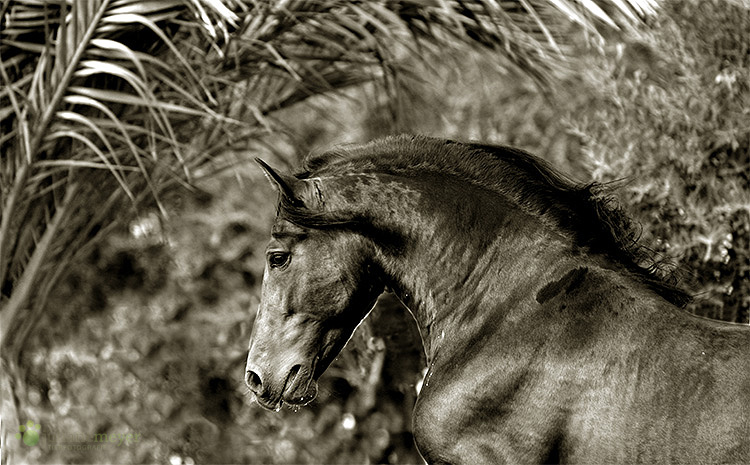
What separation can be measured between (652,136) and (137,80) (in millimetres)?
2480

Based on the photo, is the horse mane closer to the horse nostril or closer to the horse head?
the horse head

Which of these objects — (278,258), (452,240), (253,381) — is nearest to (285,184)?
(278,258)

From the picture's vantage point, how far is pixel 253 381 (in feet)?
10.9

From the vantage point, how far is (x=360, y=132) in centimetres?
860

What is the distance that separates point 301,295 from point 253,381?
1.07ft

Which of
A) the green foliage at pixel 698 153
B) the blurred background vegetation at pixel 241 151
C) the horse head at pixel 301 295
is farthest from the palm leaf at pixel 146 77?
the horse head at pixel 301 295

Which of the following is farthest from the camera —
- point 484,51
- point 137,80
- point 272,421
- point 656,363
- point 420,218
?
point 272,421

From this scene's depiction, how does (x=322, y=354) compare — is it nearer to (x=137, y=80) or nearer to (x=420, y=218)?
(x=420, y=218)

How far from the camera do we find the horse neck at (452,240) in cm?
317

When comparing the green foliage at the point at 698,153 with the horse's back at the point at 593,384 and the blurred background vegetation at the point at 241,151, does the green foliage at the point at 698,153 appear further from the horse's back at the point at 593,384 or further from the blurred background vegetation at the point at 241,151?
the horse's back at the point at 593,384

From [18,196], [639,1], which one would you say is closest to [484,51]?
[639,1]

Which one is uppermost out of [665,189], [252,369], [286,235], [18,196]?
[286,235]

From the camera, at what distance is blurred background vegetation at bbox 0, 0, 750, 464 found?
16.2 ft

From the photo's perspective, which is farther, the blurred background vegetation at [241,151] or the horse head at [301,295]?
the blurred background vegetation at [241,151]
